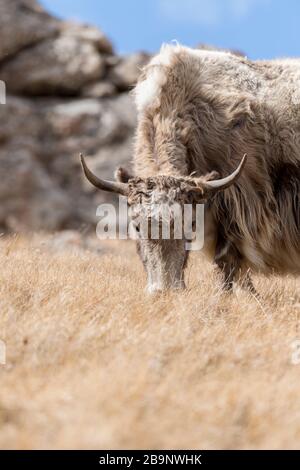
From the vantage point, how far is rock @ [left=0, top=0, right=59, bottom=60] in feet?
58.0

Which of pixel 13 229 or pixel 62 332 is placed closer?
pixel 62 332

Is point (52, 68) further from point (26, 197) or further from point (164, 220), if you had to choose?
point (164, 220)

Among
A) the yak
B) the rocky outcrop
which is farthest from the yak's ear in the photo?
the rocky outcrop

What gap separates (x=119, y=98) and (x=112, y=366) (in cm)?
1547

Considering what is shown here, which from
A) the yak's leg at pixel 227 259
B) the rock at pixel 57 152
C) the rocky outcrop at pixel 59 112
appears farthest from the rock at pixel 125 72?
the yak's leg at pixel 227 259

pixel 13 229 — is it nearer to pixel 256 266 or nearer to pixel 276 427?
pixel 256 266

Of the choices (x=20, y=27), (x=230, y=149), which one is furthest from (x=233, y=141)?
(x=20, y=27)

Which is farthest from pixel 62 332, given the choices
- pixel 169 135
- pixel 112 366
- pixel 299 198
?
pixel 299 198

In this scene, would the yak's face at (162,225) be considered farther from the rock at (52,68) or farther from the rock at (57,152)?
the rock at (52,68)

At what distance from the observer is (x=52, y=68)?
18.0 metres

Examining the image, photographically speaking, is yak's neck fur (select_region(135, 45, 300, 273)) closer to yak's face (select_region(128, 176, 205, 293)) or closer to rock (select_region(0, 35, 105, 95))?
yak's face (select_region(128, 176, 205, 293))

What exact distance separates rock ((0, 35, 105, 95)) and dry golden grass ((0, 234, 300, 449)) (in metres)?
12.9

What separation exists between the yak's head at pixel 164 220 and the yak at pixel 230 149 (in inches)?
16.4

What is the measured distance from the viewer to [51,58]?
59.1 feet
